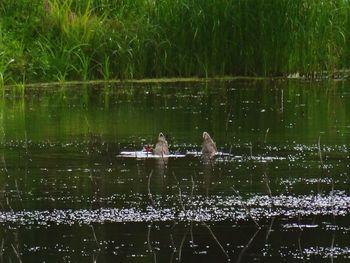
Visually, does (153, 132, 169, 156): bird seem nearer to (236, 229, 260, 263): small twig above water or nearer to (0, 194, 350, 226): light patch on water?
(0, 194, 350, 226): light patch on water

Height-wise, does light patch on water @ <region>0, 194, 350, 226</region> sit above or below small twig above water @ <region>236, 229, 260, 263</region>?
above

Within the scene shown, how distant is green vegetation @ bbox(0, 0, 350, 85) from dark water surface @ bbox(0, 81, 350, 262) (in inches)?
143

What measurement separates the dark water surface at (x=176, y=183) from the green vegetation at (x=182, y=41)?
3.64 metres

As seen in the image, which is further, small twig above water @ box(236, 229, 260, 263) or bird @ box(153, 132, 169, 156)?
bird @ box(153, 132, 169, 156)

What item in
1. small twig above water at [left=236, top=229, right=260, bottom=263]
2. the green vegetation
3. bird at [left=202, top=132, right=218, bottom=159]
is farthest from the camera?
the green vegetation

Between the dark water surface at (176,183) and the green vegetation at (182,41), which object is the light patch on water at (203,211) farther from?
the green vegetation at (182,41)

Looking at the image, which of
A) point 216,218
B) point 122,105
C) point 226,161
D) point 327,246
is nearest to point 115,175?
point 226,161

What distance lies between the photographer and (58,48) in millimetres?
21766

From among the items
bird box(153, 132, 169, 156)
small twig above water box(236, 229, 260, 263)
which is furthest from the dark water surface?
bird box(153, 132, 169, 156)

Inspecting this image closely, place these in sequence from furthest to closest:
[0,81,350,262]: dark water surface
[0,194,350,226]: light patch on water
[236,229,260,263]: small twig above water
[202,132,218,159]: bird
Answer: [202,132,218,159]: bird, [0,194,350,226]: light patch on water, [0,81,350,262]: dark water surface, [236,229,260,263]: small twig above water

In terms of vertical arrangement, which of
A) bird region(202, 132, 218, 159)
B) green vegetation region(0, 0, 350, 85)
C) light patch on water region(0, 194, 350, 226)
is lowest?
light patch on water region(0, 194, 350, 226)

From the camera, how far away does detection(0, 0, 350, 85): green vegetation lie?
21.3 meters

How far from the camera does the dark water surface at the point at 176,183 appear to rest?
7.73 m

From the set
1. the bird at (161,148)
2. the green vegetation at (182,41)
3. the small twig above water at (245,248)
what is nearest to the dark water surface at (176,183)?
the small twig above water at (245,248)
